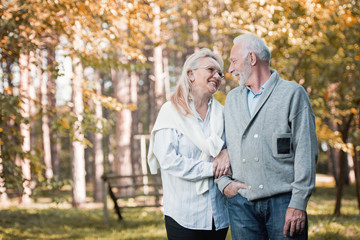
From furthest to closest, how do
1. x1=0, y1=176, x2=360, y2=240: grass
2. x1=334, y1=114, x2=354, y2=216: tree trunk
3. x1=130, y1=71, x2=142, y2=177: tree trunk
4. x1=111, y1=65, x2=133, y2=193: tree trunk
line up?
x1=130, y1=71, x2=142, y2=177: tree trunk, x1=111, y1=65, x2=133, y2=193: tree trunk, x1=334, y1=114, x2=354, y2=216: tree trunk, x1=0, y1=176, x2=360, y2=240: grass

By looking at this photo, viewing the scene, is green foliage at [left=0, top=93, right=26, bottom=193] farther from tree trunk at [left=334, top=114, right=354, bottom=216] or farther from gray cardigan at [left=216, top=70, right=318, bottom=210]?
tree trunk at [left=334, top=114, right=354, bottom=216]

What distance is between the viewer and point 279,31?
8.11m

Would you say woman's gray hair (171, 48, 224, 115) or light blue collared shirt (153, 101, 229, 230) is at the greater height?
woman's gray hair (171, 48, 224, 115)

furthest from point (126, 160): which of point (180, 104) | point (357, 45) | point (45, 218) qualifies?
point (180, 104)

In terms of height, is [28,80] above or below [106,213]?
above

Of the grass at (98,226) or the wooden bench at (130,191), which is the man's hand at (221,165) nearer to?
the grass at (98,226)

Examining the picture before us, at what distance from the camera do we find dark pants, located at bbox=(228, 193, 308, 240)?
9.12 feet

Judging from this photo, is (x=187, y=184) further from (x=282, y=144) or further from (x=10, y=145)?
(x=10, y=145)

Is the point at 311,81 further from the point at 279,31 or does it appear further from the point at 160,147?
the point at 160,147

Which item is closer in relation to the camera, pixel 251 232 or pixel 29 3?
pixel 251 232

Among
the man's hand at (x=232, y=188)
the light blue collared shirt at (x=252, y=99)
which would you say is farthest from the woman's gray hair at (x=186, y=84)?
the man's hand at (x=232, y=188)

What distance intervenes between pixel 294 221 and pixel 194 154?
88 cm

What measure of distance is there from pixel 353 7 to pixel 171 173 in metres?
6.12

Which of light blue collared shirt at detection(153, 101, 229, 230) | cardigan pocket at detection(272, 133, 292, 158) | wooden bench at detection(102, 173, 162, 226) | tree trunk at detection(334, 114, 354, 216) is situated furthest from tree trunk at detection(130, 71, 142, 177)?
cardigan pocket at detection(272, 133, 292, 158)
